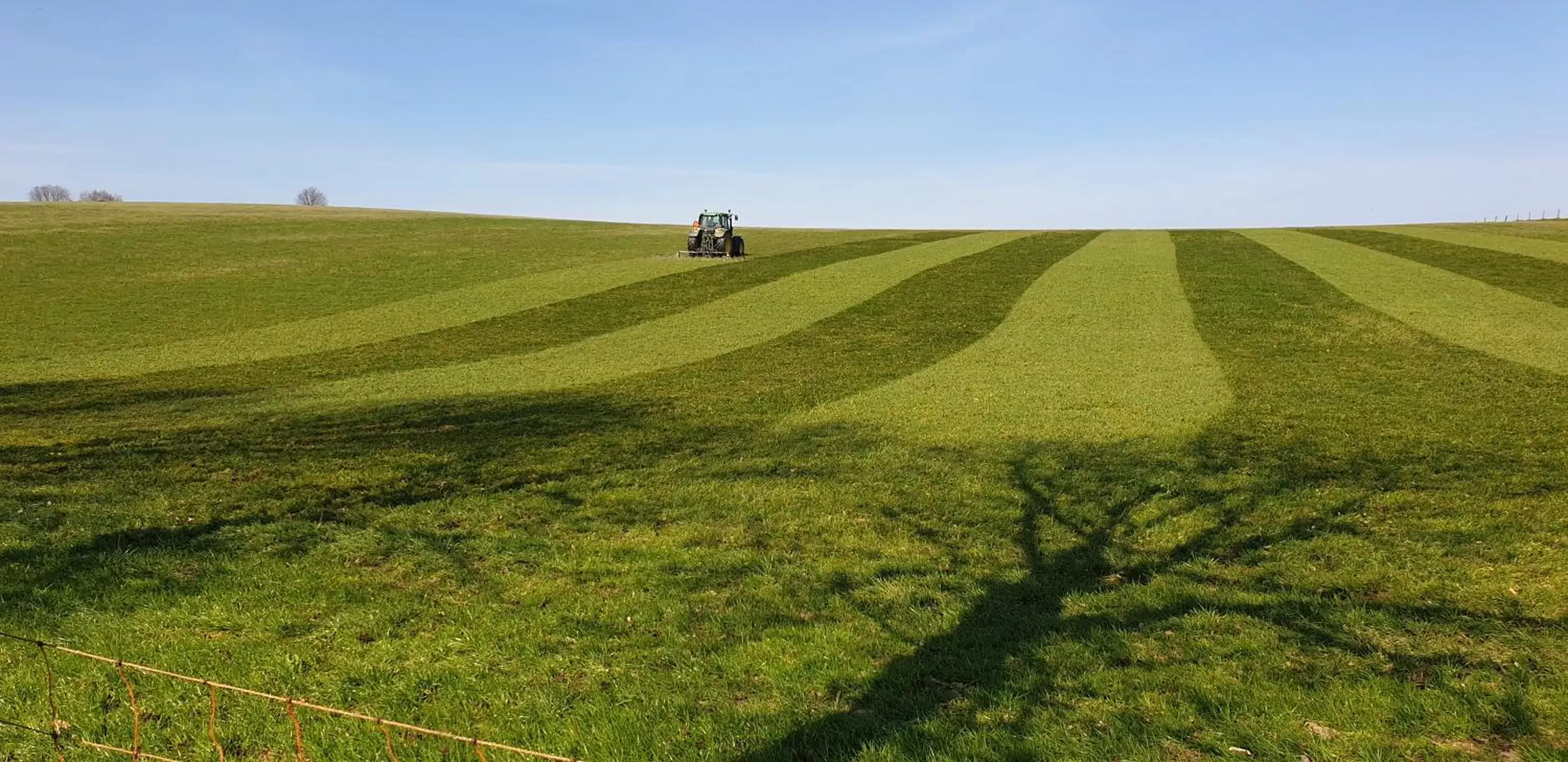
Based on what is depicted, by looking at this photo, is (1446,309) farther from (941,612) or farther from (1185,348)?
(941,612)

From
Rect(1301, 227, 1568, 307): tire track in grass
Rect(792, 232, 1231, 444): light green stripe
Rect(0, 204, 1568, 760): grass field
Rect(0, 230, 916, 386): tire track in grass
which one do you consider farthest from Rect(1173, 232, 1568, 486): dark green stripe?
Rect(0, 230, 916, 386): tire track in grass

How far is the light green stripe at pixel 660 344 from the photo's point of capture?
18.9m

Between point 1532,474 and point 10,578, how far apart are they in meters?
16.8

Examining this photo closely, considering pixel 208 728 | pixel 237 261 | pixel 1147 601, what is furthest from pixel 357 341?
pixel 1147 601

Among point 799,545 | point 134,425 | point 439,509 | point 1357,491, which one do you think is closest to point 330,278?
point 134,425

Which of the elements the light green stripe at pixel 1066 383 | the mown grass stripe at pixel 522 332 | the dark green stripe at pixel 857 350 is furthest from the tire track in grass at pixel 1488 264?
the mown grass stripe at pixel 522 332

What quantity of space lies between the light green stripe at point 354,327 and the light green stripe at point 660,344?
6.70m

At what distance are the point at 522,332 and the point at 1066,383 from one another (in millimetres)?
18879

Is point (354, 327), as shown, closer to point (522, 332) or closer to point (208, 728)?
point (522, 332)

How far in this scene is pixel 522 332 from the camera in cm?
2866

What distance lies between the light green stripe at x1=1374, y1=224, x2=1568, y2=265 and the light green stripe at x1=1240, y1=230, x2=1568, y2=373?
5947 mm

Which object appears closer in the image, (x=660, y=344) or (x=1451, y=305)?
(x=660, y=344)

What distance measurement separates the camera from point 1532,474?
10367mm

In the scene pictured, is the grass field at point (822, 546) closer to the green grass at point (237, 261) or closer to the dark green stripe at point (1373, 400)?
the dark green stripe at point (1373, 400)
